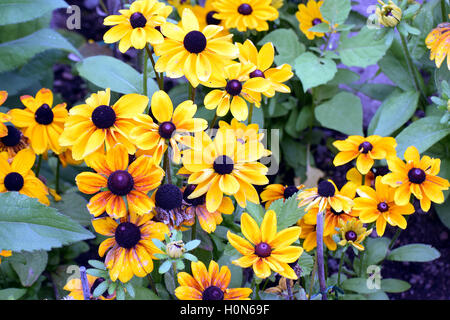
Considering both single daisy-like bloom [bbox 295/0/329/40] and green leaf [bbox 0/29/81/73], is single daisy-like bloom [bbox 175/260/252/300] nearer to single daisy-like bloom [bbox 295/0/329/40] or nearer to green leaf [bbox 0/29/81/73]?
green leaf [bbox 0/29/81/73]

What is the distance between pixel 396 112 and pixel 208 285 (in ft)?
2.97

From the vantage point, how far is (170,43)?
3.22 ft

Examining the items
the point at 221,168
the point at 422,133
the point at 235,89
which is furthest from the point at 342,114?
the point at 221,168

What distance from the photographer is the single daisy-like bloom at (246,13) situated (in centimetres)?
142

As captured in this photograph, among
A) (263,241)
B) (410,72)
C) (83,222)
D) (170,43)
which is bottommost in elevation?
(83,222)

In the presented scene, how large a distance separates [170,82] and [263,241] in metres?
1.52

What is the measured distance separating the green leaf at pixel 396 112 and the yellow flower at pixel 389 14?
0.37 meters

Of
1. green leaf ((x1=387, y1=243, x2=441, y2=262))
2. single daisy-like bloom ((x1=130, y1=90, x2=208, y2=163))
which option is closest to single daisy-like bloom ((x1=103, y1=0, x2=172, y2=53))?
single daisy-like bloom ((x1=130, y1=90, x2=208, y2=163))

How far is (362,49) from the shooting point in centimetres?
155

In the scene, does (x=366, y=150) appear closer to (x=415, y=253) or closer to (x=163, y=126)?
(x=415, y=253)

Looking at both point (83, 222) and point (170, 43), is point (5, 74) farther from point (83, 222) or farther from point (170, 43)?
point (170, 43)

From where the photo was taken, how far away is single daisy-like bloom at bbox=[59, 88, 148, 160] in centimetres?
91

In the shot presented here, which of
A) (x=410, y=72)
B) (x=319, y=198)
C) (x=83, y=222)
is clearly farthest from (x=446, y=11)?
(x=83, y=222)

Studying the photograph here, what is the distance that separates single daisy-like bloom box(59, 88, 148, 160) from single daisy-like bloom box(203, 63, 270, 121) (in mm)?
142
